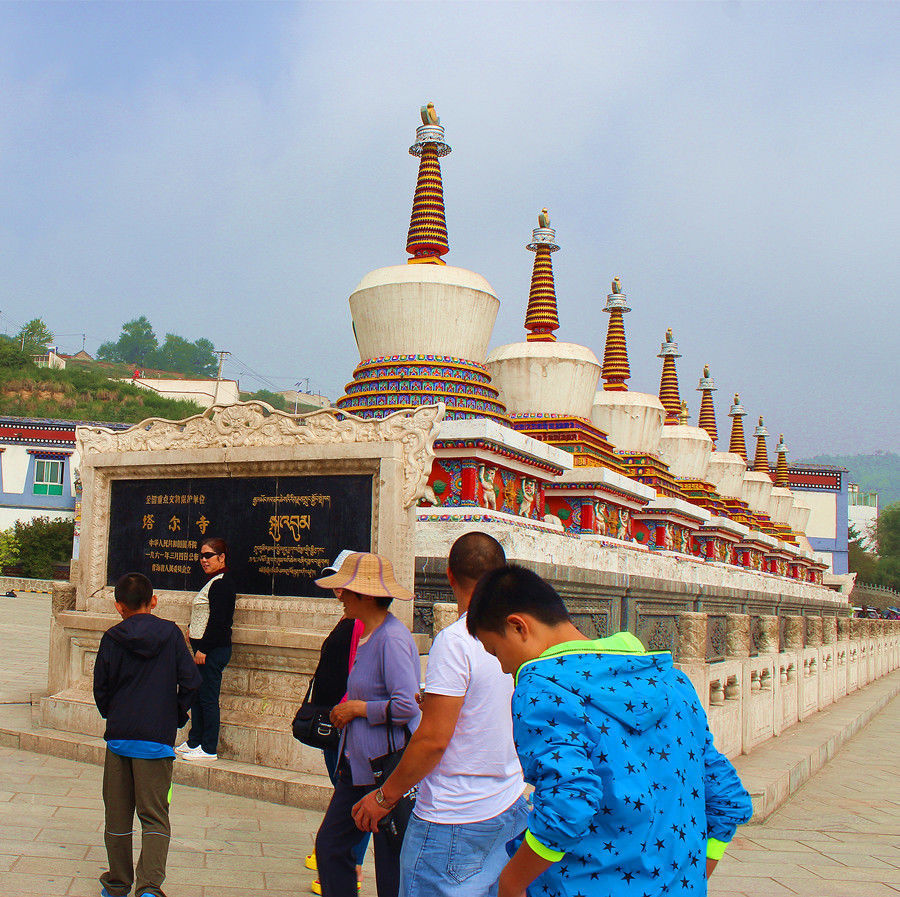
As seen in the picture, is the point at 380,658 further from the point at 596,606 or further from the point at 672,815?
the point at 596,606

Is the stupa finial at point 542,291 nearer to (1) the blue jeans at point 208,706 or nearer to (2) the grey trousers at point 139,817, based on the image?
(1) the blue jeans at point 208,706

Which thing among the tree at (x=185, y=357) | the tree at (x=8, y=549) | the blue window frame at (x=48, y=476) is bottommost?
the tree at (x=8, y=549)

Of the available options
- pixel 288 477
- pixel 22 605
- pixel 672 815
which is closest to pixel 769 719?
pixel 288 477

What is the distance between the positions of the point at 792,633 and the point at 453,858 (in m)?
11.6

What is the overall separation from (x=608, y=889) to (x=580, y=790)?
29cm

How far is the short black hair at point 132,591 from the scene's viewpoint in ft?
16.0

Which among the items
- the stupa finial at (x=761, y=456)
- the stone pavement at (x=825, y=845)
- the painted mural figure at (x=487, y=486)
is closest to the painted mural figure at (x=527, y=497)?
the painted mural figure at (x=487, y=486)

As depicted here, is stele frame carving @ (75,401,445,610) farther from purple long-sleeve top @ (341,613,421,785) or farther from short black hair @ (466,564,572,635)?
short black hair @ (466,564,572,635)

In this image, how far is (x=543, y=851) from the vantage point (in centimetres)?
226

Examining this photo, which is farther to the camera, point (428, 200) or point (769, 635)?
point (428, 200)

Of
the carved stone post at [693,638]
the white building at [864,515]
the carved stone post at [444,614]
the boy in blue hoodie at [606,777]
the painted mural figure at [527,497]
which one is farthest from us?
the white building at [864,515]

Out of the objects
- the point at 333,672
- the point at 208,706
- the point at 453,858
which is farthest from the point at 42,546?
the point at 453,858

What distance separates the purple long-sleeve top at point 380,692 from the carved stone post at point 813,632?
1299 cm

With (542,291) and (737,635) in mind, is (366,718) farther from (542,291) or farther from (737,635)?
(542,291)
